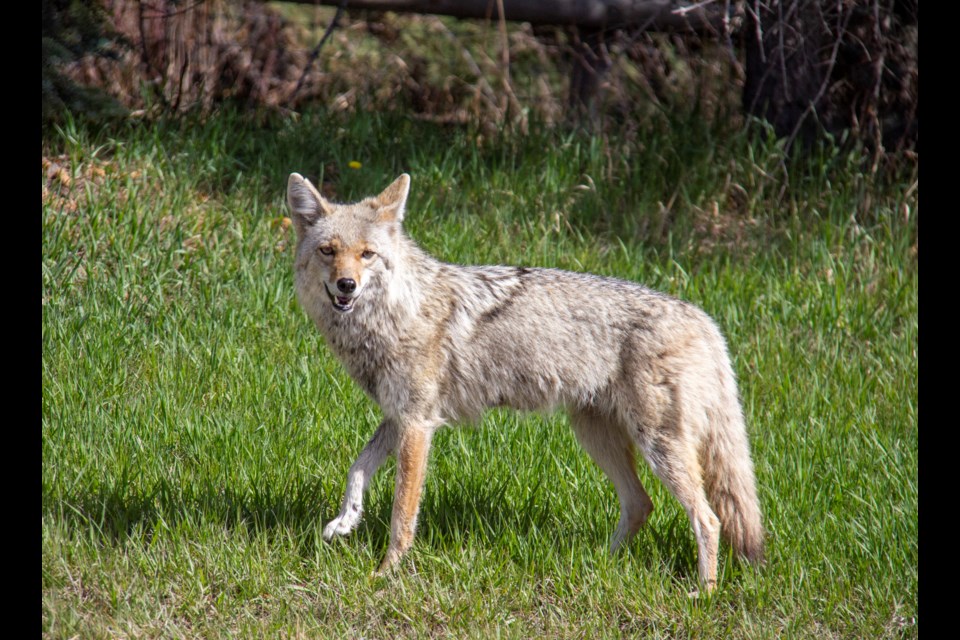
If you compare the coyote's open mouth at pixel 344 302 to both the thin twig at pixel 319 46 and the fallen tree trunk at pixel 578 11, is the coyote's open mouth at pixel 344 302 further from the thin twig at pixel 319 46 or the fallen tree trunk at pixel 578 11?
the fallen tree trunk at pixel 578 11

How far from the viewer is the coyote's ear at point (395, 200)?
5098mm

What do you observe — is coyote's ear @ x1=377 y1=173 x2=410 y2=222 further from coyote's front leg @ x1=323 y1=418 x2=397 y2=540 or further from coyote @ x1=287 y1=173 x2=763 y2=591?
coyote's front leg @ x1=323 y1=418 x2=397 y2=540

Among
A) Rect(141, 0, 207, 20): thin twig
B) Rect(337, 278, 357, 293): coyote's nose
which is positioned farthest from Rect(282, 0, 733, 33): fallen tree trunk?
Rect(337, 278, 357, 293): coyote's nose

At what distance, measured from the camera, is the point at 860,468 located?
5.96 meters

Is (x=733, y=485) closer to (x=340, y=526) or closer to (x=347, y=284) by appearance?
(x=340, y=526)

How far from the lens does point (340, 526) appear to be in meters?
4.99

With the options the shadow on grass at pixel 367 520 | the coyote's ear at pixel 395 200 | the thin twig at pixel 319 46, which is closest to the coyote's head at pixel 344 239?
the coyote's ear at pixel 395 200

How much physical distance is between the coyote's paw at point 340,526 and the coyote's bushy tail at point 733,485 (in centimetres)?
185

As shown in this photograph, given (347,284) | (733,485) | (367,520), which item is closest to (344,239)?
(347,284)

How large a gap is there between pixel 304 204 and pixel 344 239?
402 millimetres

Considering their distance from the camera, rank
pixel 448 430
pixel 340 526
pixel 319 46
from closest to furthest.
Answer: pixel 340 526, pixel 448 430, pixel 319 46

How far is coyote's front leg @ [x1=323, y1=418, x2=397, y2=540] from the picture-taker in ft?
16.4

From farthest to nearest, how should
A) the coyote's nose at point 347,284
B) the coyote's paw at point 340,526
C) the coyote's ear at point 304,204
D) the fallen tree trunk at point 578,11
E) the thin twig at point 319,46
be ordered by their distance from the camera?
the fallen tree trunk at point 578,11 < the thin twig at point 319,46 < the coyote's ear at point 304,204 < the coyote's paw at point 340,526 < the coyote's nose at point 347,284

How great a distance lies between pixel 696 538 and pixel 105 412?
3386mm
